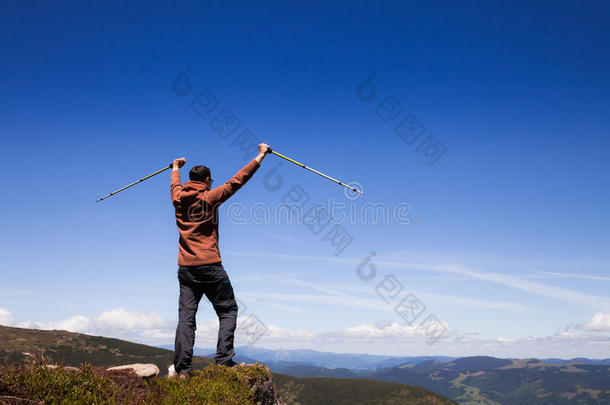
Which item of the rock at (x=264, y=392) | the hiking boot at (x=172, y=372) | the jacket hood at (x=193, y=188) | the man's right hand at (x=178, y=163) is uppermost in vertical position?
the man's right hand at (x=178, y=163)

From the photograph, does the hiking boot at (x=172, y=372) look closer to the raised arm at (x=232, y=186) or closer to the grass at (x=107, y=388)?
the grass at (x=107, y=388)

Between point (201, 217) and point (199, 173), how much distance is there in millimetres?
1033

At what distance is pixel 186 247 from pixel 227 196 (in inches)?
49.0

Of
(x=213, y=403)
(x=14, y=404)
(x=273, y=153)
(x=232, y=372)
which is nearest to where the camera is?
(x=14, y=404)

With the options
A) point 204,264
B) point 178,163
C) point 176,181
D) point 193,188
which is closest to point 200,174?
point 193,188

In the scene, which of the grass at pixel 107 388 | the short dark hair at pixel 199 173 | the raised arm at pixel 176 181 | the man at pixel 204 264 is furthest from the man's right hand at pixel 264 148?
the grass at pixel 107 388

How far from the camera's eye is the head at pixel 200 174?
28.3 ft

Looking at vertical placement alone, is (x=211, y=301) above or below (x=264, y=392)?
above

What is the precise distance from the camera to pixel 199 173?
8.64 metres

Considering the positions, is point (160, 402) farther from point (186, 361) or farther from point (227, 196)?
point (227, 196)

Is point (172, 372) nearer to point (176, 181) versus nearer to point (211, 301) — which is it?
point (211, 301)

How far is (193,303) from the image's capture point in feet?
26.4

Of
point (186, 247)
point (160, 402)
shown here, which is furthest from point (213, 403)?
point (186, 247)

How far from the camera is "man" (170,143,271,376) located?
7.88 m
